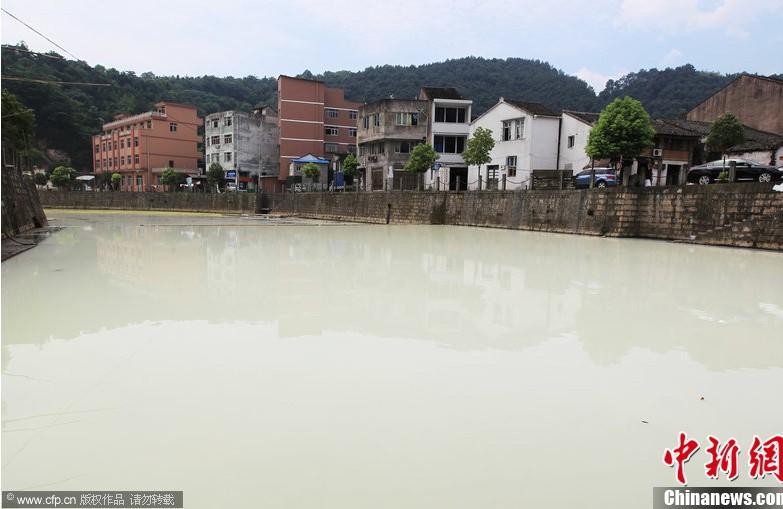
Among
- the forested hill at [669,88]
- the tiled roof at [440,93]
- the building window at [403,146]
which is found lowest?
the building window at [403,146]

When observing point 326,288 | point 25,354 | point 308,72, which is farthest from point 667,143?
point 308,72

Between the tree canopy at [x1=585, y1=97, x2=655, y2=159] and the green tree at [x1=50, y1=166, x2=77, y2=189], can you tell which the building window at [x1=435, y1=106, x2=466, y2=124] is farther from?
the green tree at [x1=50, y1=166, x2=77, y2=189]

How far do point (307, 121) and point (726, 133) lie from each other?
3605 cm

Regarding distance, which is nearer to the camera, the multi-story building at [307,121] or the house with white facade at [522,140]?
the house with white facade at [522,140]

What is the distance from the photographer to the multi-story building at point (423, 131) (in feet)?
126

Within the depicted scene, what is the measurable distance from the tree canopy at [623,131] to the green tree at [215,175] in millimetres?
39469

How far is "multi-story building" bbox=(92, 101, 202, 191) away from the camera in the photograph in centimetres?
5419

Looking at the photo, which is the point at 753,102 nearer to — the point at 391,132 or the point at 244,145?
the point at 391,132

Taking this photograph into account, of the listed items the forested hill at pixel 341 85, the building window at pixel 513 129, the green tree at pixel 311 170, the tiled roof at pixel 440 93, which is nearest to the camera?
the building window at pixel 513 129

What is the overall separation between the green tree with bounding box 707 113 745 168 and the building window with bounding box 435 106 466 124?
56.4 feet

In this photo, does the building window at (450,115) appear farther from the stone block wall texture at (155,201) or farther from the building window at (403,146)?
the stone block wall texture at (155,201)

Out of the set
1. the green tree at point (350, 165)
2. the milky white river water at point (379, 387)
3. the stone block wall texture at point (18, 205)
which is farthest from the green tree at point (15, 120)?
the milky white river water at point (379, 387)

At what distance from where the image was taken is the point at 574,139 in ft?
101

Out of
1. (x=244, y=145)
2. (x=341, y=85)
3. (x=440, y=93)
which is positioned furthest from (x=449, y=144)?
(x=341, y=85)
